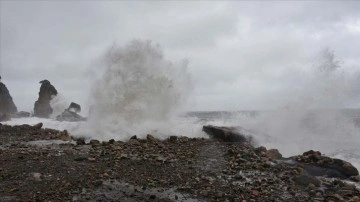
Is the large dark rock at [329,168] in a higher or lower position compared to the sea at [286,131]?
lower

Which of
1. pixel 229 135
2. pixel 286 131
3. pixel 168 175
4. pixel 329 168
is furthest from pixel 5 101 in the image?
pixel 329 168

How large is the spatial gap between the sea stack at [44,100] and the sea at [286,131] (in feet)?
129

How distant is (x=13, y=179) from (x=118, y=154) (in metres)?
2.94

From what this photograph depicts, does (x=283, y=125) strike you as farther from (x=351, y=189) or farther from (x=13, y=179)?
(x=13, y=179)

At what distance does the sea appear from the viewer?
14.8 meters

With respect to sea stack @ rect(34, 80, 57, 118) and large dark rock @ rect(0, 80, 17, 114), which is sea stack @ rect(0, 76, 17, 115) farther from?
sea stack @ rect(34, 80, 57, 118)

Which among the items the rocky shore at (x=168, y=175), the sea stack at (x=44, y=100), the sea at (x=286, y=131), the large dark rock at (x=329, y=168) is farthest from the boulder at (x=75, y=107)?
the large dark rock at (x=329, y=168)

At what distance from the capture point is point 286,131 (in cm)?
1753

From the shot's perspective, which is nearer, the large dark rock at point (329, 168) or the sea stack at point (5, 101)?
the large dark rock at point (329, 168)

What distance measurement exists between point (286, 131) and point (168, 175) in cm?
1100

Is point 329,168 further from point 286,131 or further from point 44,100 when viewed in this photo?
point 44,100

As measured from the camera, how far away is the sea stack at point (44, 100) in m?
54.2

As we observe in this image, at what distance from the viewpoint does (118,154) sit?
969 centimetres

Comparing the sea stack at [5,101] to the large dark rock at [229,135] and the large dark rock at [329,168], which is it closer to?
the large dark rock at [229,135]
